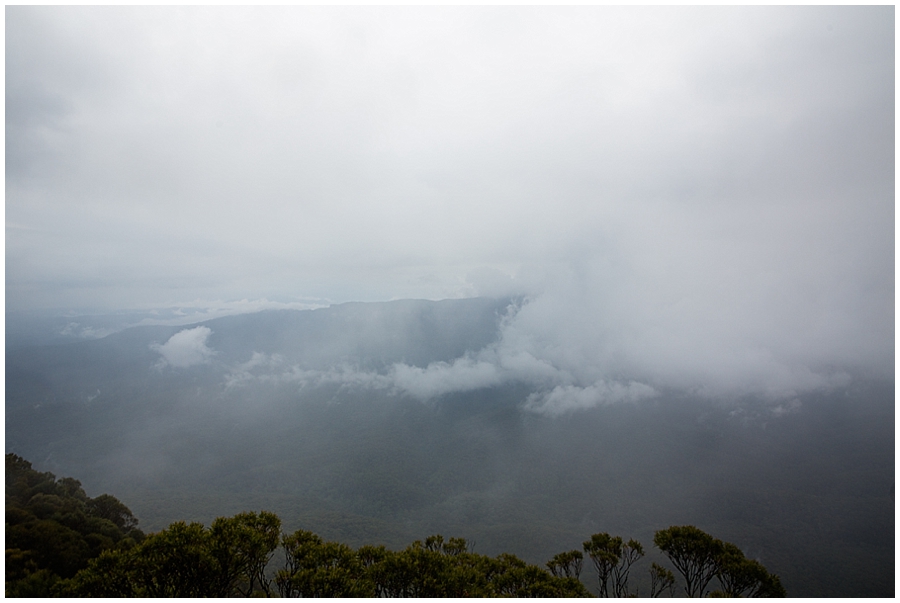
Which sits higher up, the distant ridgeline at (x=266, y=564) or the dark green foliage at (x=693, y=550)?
the distant ridgeline at (x=266, y=564)

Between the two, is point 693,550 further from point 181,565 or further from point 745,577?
point 181,565

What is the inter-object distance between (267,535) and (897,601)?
30320 mm

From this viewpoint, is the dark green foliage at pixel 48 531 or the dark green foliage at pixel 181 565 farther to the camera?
the dark green foliage at pixel 48 531

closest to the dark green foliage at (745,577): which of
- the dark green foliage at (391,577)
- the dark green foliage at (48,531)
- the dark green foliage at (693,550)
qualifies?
the dark green foliage at (693,550)

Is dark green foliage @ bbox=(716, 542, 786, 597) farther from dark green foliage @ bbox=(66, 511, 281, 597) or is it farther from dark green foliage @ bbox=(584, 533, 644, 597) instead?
dark green foliage @ bbox=(66, 511, 281, 597)

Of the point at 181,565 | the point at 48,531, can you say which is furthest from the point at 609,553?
the point at 48,531

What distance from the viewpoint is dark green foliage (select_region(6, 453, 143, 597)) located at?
1739cm

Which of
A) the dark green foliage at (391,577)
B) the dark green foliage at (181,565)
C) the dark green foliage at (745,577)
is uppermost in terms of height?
the dark green foliage at (181,565)

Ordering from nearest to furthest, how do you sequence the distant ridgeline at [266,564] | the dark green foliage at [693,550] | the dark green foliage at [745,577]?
1. the distant ridgeline at [266,564]
2. the dark green foliage at [745,577]
3. the dark green foliage at [693,550]

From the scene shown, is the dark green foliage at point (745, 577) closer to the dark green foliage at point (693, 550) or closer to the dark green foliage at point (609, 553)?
the dark green foliage at point (693, 550)

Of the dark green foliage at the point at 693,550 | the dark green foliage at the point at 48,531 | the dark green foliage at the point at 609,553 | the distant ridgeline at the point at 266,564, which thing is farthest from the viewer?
the dark green foliage at the point at 609,553

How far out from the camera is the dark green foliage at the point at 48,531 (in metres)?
17.4

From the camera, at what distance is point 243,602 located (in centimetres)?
1529

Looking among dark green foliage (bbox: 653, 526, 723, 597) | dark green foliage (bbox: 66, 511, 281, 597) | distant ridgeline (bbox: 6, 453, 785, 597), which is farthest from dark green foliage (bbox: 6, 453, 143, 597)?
dark green foliage (bbox: 653, 526, 723, 597)
